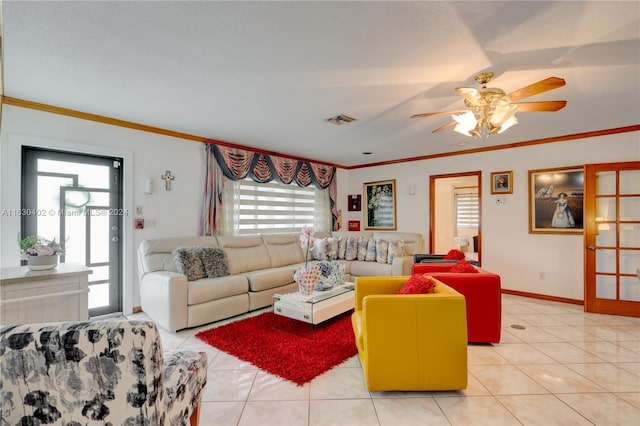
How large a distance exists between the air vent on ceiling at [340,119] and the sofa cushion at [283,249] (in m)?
2.18

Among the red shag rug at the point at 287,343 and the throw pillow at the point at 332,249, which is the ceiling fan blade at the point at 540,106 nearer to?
the red shag rug at the point at 287,343

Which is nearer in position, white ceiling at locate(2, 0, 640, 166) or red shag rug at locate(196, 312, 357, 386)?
white ceiling at locate(2, 0, 640, 166)

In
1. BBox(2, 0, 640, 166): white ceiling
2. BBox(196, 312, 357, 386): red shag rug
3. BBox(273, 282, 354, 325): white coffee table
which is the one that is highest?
BBox(2, 0, 640, 166): white ceiling

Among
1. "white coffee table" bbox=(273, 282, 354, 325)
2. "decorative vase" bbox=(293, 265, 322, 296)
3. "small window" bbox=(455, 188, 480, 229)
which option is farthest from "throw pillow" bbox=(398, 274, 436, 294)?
"small window" bbox=(455, 188, 480, 229)

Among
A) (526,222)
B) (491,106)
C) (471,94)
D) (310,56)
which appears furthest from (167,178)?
(526,222)

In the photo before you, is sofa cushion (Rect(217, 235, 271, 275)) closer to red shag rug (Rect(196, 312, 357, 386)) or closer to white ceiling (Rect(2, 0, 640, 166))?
red shag rug (Rect(196, 312, 357, 386))

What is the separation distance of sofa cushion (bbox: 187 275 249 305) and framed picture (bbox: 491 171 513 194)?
13.4ft

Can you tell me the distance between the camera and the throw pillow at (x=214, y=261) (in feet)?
12.0

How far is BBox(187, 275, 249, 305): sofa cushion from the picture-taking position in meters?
3.23

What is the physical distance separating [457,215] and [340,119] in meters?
6.49

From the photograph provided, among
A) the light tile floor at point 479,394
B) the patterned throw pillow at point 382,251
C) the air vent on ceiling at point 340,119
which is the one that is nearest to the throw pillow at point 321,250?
the patterned throw pillow at point 382,251

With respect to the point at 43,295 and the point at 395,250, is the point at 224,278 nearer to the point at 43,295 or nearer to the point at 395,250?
the point at 43,295

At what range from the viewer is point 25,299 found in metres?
2.15

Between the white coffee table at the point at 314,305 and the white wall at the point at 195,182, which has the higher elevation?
the white wall at the point at 195,182
